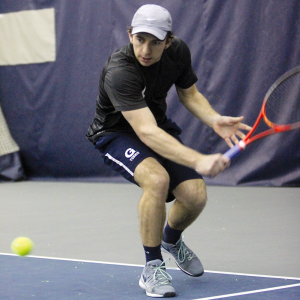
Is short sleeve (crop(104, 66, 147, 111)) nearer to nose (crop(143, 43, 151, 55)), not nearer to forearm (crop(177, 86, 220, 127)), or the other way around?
nose (crop(143, 43, 151, 55))

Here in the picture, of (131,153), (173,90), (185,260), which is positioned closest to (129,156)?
(131,153)

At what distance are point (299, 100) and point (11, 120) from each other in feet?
13.0

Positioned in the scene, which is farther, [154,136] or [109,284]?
[109,284]

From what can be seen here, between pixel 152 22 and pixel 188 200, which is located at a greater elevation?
pixel 152 22

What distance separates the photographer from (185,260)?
2.80m

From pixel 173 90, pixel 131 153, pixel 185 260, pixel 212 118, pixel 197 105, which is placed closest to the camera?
pixel 131 153

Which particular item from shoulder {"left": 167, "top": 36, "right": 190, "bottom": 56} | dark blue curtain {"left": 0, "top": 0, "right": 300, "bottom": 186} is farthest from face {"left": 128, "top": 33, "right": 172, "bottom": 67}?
dark blue curtain {"left": 0, "top": 0, "right": 300, "bottom": 186}

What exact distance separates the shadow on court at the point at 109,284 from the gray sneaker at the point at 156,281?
0.13ft

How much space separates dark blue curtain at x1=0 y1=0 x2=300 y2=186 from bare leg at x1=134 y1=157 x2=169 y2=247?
372cm

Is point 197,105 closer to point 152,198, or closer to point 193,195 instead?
point 193,195

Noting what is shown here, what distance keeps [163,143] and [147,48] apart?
434mm

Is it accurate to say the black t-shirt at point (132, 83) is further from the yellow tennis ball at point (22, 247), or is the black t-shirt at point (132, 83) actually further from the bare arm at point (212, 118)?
the yellow tennis ball at point (22, 247)

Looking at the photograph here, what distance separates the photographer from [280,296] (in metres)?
2.41

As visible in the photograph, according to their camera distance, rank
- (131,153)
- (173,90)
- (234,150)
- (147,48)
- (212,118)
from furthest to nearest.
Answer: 1. (173,90)
2. (212,118)
3. (131,153)
4. (147,48)
5. (234,150)
